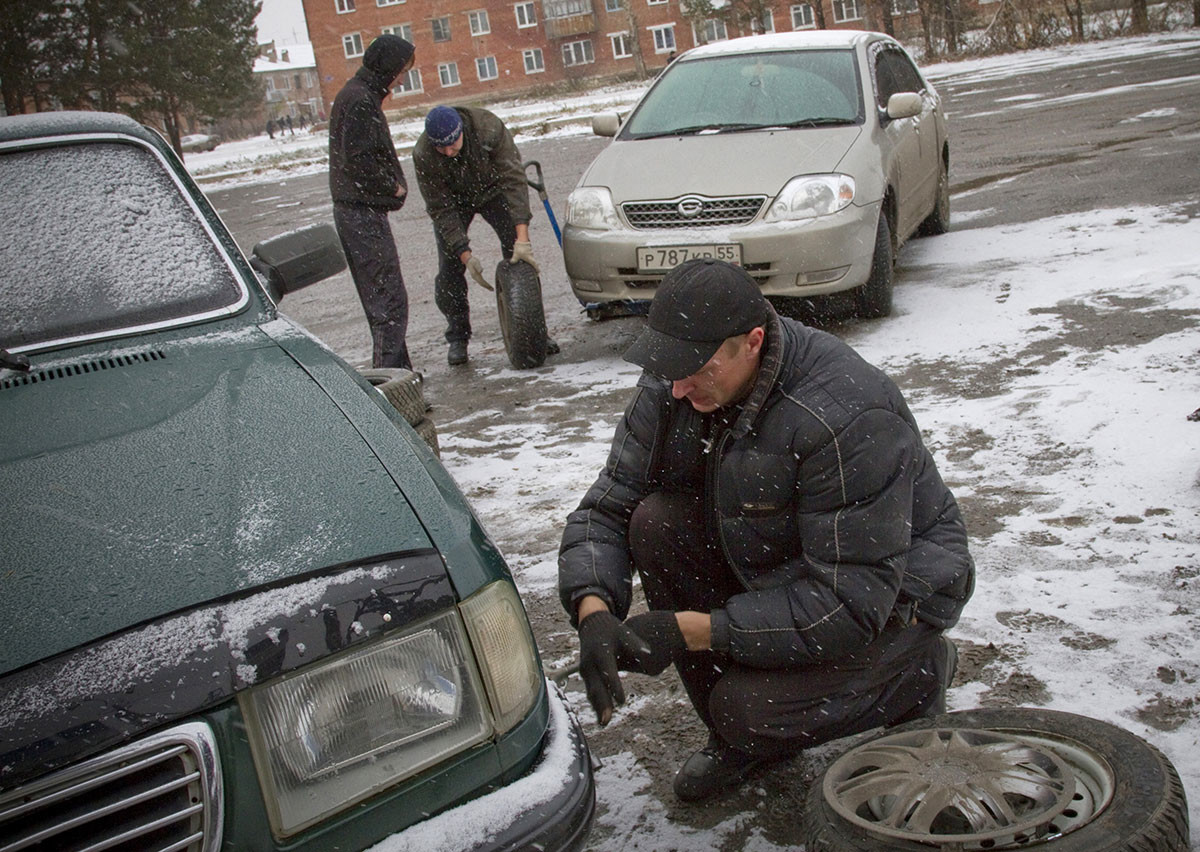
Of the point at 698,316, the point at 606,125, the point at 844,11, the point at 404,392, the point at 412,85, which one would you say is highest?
the point at 412,85

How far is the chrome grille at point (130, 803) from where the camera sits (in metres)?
1.46

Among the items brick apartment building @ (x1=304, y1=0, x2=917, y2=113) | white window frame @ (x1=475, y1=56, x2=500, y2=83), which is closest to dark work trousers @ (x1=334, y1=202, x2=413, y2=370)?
brick apartment building @ (x1=304, y1=0, x2=917, y2=113)

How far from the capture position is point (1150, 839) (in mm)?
1768

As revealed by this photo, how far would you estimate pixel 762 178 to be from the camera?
593 centimetres

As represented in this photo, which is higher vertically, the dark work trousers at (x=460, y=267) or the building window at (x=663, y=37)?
the building window at (x=663, y=37)

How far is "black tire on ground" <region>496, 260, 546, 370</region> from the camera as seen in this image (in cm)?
619

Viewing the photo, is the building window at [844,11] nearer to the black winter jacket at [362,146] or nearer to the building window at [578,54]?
the building window at [578,54]

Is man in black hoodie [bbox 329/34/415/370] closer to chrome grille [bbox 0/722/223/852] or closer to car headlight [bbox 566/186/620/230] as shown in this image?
car headlight [bbox 566/186/620/230]

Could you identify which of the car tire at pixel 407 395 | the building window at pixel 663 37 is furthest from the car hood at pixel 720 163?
the building window at pixel 663 37

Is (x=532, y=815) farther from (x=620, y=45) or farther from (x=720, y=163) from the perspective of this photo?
(x=620, y=45)

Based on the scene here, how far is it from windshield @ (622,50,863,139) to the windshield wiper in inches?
190

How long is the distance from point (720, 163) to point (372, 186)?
75.2 inches

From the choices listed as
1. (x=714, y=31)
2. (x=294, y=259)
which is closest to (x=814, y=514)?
(x=294, y=259)

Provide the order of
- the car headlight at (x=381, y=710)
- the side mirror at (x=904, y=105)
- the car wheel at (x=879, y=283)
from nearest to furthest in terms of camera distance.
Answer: the car headlight at (x=381, y=710) → the car wheel at (x=879, y=283) → the side mirror at (x=904, y=105)
